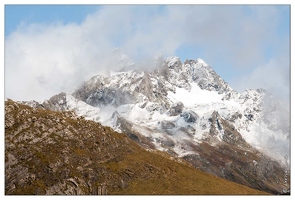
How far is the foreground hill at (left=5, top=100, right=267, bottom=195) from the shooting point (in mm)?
125125

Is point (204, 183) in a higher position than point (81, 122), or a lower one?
lower

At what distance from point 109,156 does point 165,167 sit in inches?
877

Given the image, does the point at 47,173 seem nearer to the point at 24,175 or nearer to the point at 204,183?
the point at 24,175

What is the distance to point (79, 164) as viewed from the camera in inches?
5325

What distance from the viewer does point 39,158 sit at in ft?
424

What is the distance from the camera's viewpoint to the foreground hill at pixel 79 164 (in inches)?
4926

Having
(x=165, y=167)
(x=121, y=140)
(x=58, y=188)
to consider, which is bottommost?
(x=58, y=188)

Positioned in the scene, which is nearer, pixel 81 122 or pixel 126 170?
pixel 126 170

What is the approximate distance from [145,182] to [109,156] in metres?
17.5

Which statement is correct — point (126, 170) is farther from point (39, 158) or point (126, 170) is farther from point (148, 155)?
point (39, 158)

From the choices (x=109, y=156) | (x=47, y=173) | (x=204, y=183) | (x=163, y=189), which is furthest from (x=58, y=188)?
(x=204, y=183)
